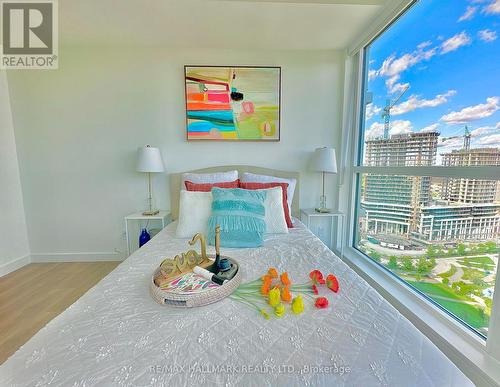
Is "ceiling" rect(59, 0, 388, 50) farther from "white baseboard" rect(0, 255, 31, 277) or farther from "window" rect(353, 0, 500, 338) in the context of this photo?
"white baseboard" rect(0, 255, 31, 277)

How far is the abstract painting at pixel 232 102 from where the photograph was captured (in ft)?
8.03

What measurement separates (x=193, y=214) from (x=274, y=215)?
0.67m

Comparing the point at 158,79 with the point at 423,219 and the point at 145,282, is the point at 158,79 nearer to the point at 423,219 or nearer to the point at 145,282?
the point at 145,282

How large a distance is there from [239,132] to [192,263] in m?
1.69

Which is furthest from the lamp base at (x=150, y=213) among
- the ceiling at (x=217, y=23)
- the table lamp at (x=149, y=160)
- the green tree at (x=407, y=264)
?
the green tree at (x=407, y=264)

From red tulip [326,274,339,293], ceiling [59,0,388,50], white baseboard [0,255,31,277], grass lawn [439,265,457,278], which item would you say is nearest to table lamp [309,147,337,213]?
ceiling [59,0,388,50]

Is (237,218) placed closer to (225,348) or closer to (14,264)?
(225,348)

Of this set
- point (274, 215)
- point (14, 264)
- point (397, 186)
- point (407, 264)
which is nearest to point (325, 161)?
point (397, 186)

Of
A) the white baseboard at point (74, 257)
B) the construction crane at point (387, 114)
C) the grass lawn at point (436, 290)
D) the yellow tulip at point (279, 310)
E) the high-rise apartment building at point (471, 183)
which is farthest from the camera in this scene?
the white baseboard at point (74, 257)

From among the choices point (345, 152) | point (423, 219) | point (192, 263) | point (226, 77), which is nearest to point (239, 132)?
point (226, 77)

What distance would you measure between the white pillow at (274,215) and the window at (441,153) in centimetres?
100

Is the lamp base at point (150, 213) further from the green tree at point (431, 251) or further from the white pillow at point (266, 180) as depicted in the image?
the green tree at point (431, 251)

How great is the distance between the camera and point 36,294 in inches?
80.0

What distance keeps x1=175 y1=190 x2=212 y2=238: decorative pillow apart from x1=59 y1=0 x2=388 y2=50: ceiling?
1501 mm
